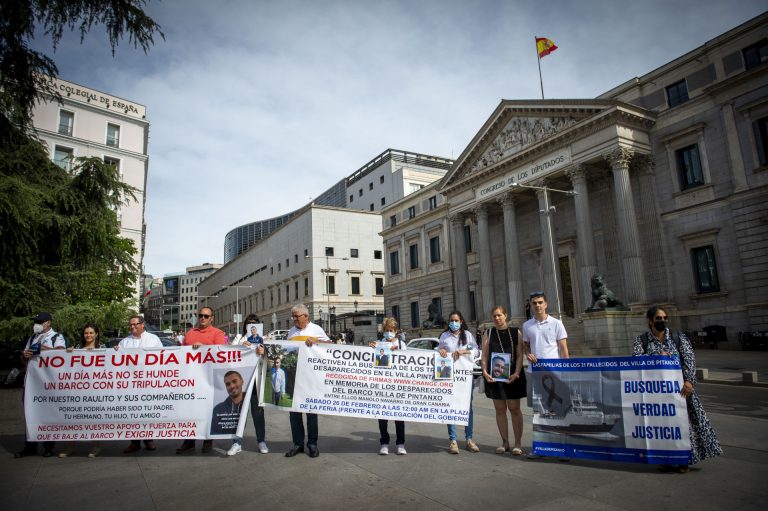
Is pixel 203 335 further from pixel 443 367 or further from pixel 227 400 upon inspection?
pixel 443 367

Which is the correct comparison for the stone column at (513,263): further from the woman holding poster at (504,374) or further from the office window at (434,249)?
the woman holding poster at (504,374)

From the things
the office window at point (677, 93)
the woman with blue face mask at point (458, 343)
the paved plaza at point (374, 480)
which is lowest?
the paved plaza at point (374, 480)

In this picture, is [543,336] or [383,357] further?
[383,357]

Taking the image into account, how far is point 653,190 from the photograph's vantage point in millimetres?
27562

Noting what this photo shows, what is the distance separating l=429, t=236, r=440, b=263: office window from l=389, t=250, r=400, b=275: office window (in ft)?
18.4

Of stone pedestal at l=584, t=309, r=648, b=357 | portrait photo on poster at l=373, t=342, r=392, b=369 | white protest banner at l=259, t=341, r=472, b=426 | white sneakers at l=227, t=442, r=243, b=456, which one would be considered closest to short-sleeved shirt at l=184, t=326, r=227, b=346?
white protest banner at l=259, t=341, r=472, b=426

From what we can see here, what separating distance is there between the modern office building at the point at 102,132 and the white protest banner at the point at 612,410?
3979cm

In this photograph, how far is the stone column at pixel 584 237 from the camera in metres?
26.7

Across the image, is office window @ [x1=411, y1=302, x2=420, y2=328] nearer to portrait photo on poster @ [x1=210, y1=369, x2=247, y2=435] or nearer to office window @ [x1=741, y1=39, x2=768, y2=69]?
office window @ [x1=741, y1=39, x2=768, y2=69]

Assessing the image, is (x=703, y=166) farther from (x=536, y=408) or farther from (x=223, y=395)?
(x=223, y=395)

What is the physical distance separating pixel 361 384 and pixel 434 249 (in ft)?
130

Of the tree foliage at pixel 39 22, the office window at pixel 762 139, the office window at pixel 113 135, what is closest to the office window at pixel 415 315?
the office window at pixel 762 139

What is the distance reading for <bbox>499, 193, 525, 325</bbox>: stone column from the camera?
3173 centimetres

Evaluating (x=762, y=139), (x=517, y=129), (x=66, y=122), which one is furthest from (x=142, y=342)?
(x=66, y=122)
